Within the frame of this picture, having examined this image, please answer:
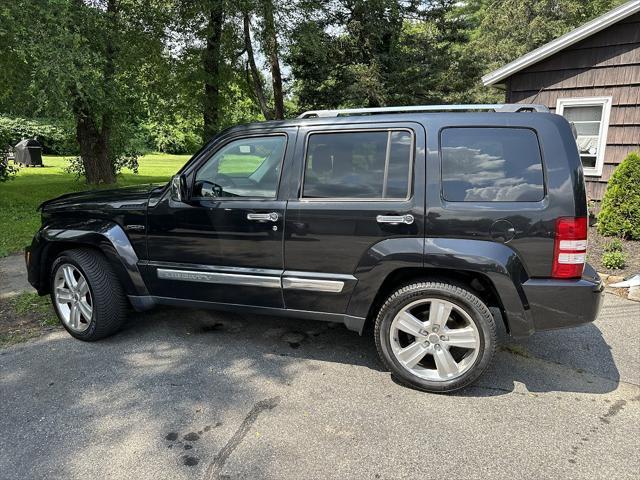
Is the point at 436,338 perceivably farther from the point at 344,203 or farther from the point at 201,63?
the point at 201,63

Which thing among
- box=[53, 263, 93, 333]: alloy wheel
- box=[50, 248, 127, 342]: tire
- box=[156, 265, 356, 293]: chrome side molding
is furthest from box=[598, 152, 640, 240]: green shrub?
box=[53, 263, 93, 333]: alloy wheel

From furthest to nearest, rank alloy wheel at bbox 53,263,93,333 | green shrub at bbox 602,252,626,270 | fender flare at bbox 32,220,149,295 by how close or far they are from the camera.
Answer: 1. green shrub at bbox 602,252,626,270
2. alloy wheel at bbox 53,263,93,333
3. fender flare at bbox 32,220,149,295

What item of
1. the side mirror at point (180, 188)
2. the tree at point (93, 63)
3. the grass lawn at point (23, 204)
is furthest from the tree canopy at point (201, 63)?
the side mirror at point (180, 188)

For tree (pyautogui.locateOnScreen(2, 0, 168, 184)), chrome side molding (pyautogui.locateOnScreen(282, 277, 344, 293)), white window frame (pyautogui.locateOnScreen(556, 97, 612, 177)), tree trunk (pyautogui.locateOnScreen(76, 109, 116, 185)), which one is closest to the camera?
chrome side molding (pyautogui.locateOnScreen(282, 277, 344, 293))

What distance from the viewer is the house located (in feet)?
25.5

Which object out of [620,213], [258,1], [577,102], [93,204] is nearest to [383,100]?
[258,1]

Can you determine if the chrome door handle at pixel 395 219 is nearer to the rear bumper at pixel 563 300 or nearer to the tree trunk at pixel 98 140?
the rear bumper at pixel 563 300

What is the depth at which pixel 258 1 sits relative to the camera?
1238cm

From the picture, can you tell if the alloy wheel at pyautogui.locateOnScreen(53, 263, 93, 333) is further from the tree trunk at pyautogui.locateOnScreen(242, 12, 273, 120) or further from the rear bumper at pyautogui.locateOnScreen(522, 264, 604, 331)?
the tree trunk at pyautogui.locateOnScreen(242, 12, 273, 120)

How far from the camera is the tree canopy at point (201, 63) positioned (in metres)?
7.76

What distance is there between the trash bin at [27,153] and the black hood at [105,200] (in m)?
21.7

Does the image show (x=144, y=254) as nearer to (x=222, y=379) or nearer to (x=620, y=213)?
(x=222, y=379)

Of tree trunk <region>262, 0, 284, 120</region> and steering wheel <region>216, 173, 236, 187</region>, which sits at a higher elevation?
tree trunk <region>262, 0, 284, 120</region>

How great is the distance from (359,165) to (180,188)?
4.53ft
